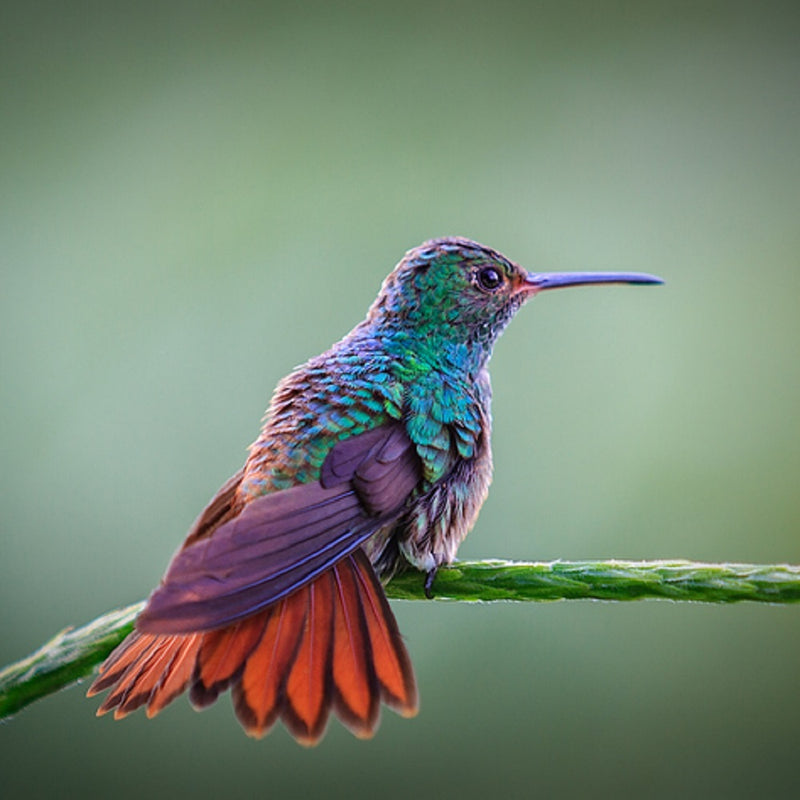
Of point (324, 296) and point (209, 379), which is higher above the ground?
point (324, 296)

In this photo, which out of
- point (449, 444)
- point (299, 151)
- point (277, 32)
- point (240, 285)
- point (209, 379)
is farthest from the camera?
point (277, 32)

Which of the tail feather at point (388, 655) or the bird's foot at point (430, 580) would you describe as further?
the bird's foot at point (430, 580)

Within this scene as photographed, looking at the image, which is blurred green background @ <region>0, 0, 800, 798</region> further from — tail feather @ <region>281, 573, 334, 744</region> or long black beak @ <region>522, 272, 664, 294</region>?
tail feather @ <region>281, 573, 334, 744</region>

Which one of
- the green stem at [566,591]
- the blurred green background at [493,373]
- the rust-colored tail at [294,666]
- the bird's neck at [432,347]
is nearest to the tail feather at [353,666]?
the rust-colored tail at [294,666]

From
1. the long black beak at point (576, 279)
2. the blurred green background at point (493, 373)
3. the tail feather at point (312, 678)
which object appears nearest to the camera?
the tail feather at point (312, 678)

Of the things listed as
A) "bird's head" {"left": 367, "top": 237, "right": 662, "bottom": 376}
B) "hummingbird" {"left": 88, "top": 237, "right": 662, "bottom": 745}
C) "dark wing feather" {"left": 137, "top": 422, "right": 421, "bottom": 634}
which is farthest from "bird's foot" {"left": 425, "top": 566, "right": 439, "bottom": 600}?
"bird's head" {"left": 367, "top": 237, "right": 662, "bottom": 376}

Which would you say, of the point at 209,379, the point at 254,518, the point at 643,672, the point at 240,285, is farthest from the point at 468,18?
the point at 254,518

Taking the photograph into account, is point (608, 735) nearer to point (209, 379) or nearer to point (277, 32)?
point (209, 379)

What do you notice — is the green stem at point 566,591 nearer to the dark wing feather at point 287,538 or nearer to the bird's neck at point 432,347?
the dark wing feather at point 287,538
